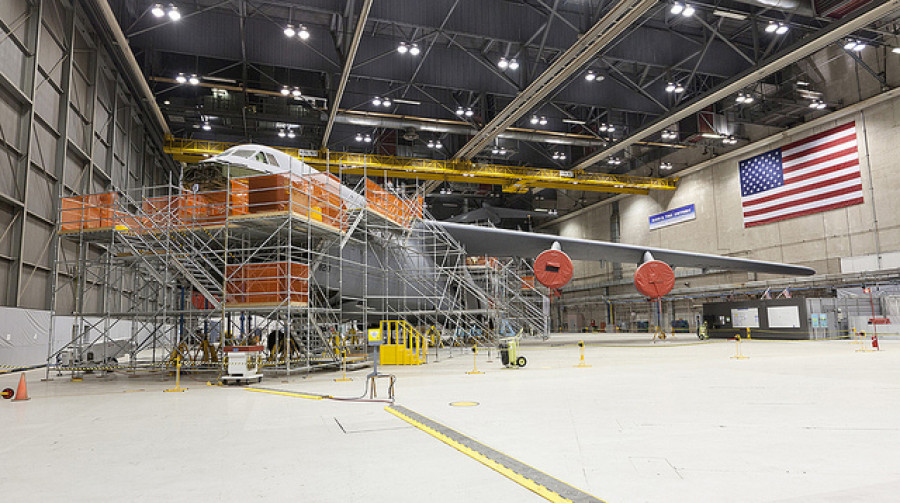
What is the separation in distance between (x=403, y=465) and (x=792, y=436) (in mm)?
3979

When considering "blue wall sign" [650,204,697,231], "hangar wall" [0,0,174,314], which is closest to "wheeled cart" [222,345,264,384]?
"hangar wall" [0,0,174,314]

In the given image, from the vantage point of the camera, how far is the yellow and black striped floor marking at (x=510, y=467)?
360cm

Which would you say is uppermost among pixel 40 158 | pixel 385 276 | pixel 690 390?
pixel 40 158

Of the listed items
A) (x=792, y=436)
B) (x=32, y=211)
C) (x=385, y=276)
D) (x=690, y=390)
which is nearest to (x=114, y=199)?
(x=32, y=211)

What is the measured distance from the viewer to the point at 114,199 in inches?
575

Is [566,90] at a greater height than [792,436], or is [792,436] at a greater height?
[566,90]

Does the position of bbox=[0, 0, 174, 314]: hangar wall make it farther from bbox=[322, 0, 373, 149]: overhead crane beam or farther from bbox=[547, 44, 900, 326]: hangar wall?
bbox=[547, 44, 900, 326]: hangar wall

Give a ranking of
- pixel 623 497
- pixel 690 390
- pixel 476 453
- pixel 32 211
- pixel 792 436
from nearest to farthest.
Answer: pixel 623 497, pixel 476 453, pixel 792 436, pixel 690 390, pixel 32 211

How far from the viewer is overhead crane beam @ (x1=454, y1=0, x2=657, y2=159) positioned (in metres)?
19.3

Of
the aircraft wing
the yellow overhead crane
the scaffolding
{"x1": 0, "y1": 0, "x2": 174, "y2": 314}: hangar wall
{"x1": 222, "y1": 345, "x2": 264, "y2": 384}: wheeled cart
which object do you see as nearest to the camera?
{"x1": 222, "y1": 345, "x2": 264, "y2": 384}: wheeled cart

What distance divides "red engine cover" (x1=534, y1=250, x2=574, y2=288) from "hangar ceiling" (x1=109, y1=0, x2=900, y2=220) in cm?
946

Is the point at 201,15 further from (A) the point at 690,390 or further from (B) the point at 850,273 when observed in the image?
(B) the point at 850,273

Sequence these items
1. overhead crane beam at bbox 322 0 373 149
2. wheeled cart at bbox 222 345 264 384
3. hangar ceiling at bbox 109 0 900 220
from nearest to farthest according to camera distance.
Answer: wheeled cart at bbox 222 345 264 384, overhead crane beam at bbox 322 0 373 149, hangar ceiling at bbox 109 0 900 220

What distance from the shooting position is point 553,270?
737 inches
